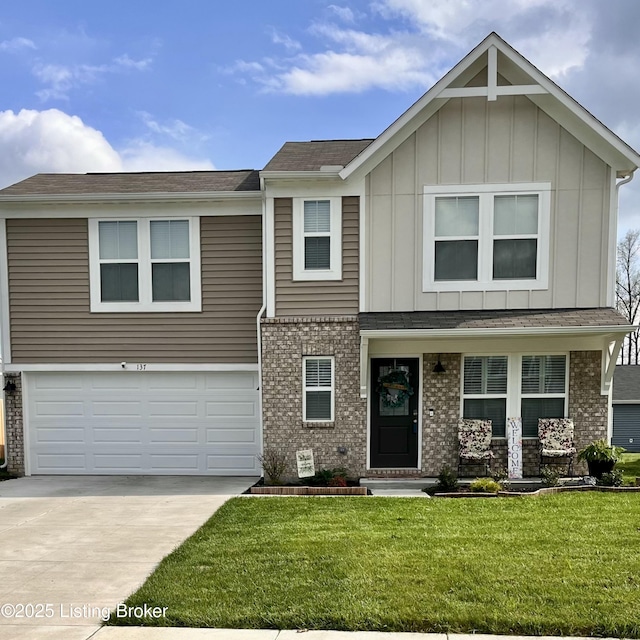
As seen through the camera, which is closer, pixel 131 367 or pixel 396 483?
pixel 396 483

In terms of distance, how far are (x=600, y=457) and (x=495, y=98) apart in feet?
19.8

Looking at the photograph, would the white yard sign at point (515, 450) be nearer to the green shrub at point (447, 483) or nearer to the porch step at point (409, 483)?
the porch step at point (409, 483)

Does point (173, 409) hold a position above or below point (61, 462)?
above

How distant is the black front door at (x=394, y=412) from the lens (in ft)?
26.8

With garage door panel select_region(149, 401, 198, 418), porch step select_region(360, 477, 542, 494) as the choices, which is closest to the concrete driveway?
garage door panel select_region(149, 401, 198, 418)

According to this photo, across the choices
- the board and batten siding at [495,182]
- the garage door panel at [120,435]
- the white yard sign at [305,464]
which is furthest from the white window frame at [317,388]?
the garage door panel at [120,435]

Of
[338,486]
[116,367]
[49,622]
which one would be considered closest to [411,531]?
[338,486]

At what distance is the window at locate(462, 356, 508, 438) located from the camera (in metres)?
8.11

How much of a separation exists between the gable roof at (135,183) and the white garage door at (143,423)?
3.55m

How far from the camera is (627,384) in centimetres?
2369

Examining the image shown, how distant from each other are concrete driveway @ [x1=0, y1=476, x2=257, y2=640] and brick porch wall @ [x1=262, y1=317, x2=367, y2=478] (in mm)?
1297

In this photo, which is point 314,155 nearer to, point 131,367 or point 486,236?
point 486,236

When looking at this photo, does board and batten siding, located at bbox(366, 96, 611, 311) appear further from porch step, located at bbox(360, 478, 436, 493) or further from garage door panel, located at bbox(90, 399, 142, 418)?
garage door panel, located at bbox(90, 399, 142, 418)

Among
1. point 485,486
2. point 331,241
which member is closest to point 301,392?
point 331,241
